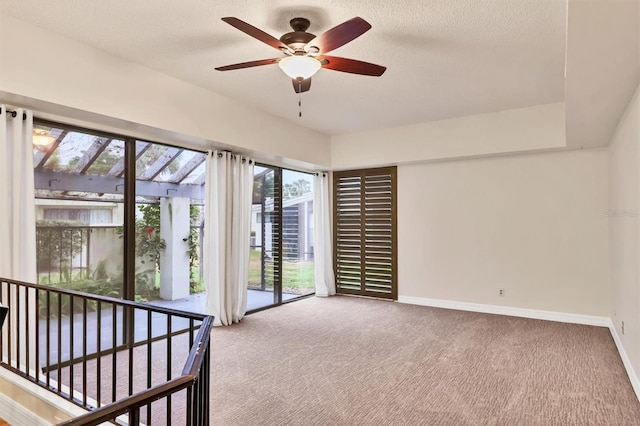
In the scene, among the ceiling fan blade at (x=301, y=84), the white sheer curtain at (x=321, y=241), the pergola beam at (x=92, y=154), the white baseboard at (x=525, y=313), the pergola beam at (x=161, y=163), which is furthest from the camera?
the white sheer curtain at (x=321, y=241)

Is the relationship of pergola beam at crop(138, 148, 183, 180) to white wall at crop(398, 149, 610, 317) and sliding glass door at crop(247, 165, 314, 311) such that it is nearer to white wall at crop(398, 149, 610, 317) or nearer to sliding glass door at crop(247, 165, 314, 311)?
sliding glass door at crop(247, 165, 314, 311)

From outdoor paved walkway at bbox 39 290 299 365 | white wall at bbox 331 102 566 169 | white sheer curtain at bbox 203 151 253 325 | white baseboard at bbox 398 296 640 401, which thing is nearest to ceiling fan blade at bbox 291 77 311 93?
white sheer curtain at bbox 203 151 253 325

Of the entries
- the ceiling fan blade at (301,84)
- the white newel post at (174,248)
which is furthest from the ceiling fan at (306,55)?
the white newel post at (174,248)

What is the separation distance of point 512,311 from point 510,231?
1065mm

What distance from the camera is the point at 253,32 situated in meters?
2.23

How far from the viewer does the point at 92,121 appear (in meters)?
3.36

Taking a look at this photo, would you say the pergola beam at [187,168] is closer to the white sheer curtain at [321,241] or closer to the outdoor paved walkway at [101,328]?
the outdoor paved walkway at [101,328]

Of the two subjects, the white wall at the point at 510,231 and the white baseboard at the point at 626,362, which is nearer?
the white baseboard at the point at 626,362

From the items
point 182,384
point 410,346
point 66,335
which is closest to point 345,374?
point 410,346

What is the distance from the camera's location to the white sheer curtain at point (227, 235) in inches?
175

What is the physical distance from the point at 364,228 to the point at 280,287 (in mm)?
1697

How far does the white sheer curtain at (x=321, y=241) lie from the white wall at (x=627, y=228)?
3.82m

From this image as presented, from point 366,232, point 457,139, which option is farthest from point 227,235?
point 457,139

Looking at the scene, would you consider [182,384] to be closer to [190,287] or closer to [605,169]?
[190,287]
